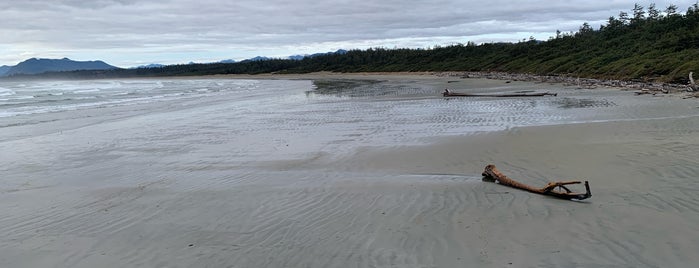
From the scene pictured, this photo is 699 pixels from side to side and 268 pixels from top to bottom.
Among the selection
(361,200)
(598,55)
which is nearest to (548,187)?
(361,200)

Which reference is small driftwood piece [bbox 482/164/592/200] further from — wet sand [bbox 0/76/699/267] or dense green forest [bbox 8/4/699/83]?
dense green forest [bbox 8/4/699/83]

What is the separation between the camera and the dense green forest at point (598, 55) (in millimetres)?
24938

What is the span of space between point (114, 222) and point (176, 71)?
14389cm

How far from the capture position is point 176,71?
140 meters

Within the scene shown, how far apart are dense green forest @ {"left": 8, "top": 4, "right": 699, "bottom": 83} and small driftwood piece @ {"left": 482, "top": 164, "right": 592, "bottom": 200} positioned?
17550 mm

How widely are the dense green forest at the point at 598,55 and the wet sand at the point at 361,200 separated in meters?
15.2

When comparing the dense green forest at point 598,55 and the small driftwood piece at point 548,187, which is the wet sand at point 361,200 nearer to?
the small driftwood piece at point 548,187

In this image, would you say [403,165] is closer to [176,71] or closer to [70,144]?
[70,144]

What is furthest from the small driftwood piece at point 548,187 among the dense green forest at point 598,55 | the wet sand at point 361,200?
the dense green forest at point 598,55

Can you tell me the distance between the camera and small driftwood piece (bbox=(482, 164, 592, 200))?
5352mm

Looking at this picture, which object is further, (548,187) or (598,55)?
(598,55)

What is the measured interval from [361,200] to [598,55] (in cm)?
3565

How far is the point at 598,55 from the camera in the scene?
35.8 meters

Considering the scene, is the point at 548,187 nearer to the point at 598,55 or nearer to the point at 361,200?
the point at 361,200
